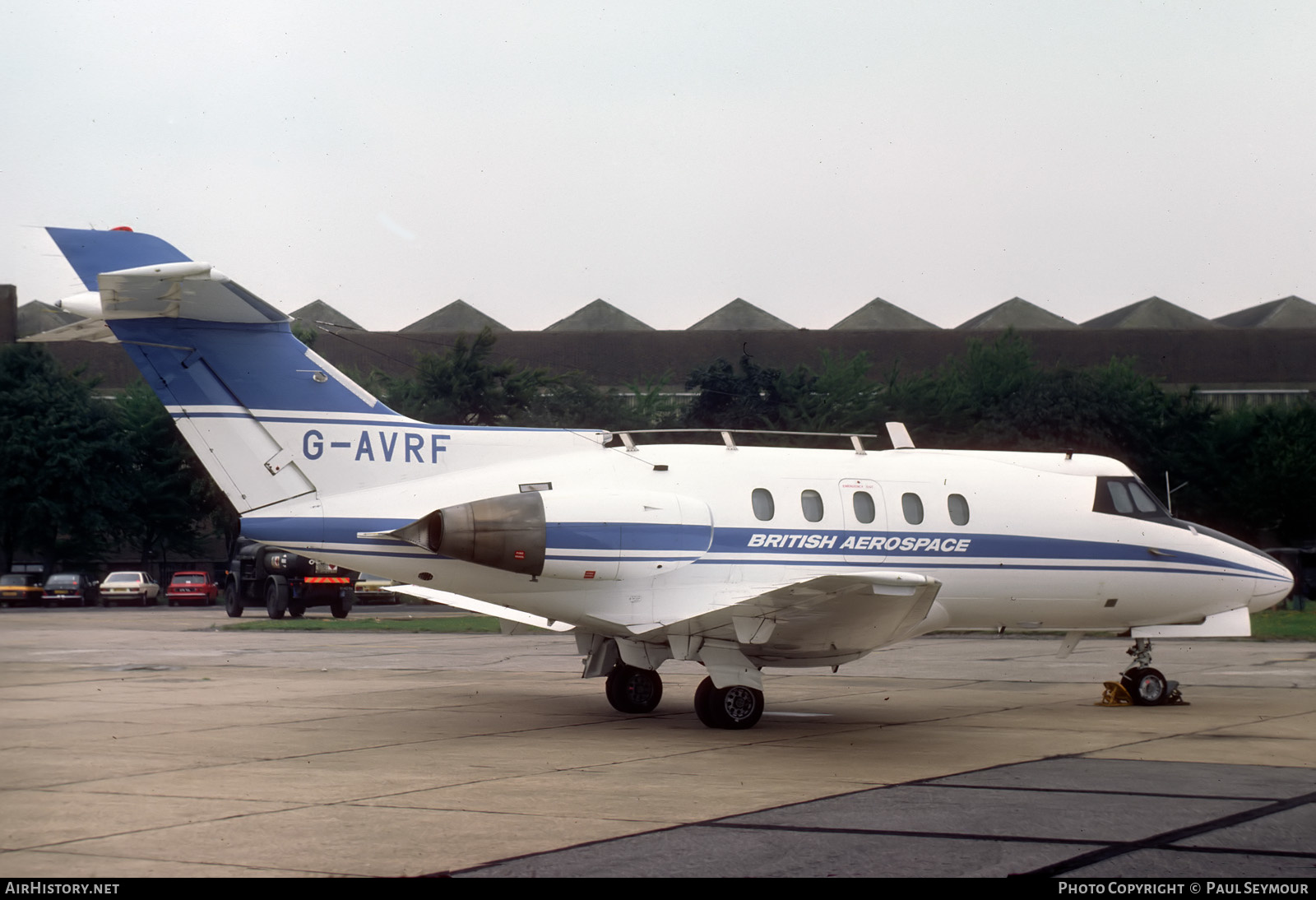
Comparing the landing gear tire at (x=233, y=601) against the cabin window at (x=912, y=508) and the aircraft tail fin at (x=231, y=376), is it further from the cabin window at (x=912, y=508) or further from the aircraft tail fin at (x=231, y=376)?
the cabin window at (x=912, y=508)

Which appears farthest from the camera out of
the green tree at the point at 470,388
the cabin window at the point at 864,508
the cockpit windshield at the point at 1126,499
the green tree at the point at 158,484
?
the green tree at the point at 158,484

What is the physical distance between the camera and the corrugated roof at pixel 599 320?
236 feet

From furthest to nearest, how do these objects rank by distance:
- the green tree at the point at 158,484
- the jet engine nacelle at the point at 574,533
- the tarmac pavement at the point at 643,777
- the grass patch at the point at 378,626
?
1. the green tree at the point at 158,484
2. the grass patch at the point at 378,626
3. the jet engine nacelle at the point at 574,533
4. the tarmac pavement at the point at 643,777

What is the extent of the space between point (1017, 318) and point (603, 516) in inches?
2483

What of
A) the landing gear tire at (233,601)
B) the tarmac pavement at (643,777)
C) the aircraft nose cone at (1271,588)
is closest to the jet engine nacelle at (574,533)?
the tarmac pavement at (643,777)

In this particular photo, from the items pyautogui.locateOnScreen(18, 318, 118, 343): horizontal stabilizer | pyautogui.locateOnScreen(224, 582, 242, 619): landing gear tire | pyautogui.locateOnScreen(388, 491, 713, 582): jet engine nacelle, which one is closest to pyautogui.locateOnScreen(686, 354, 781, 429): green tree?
pyautogui.locateOnScreen(224, 582, 242, 619): landing gear tire

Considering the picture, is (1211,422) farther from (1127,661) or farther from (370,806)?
(370,806)

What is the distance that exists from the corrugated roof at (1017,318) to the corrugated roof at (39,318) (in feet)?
205

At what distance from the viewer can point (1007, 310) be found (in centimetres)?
7444

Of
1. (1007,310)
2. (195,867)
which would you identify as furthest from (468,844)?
(1007,310)

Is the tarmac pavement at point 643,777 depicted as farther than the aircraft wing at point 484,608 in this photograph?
No

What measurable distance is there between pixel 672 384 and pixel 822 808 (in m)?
51.6

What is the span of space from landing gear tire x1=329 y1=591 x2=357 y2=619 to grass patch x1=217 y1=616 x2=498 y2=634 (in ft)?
7.98

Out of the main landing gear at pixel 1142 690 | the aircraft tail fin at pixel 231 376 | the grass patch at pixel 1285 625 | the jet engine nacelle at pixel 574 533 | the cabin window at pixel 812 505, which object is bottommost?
the grass patch at pixel 1285 625
